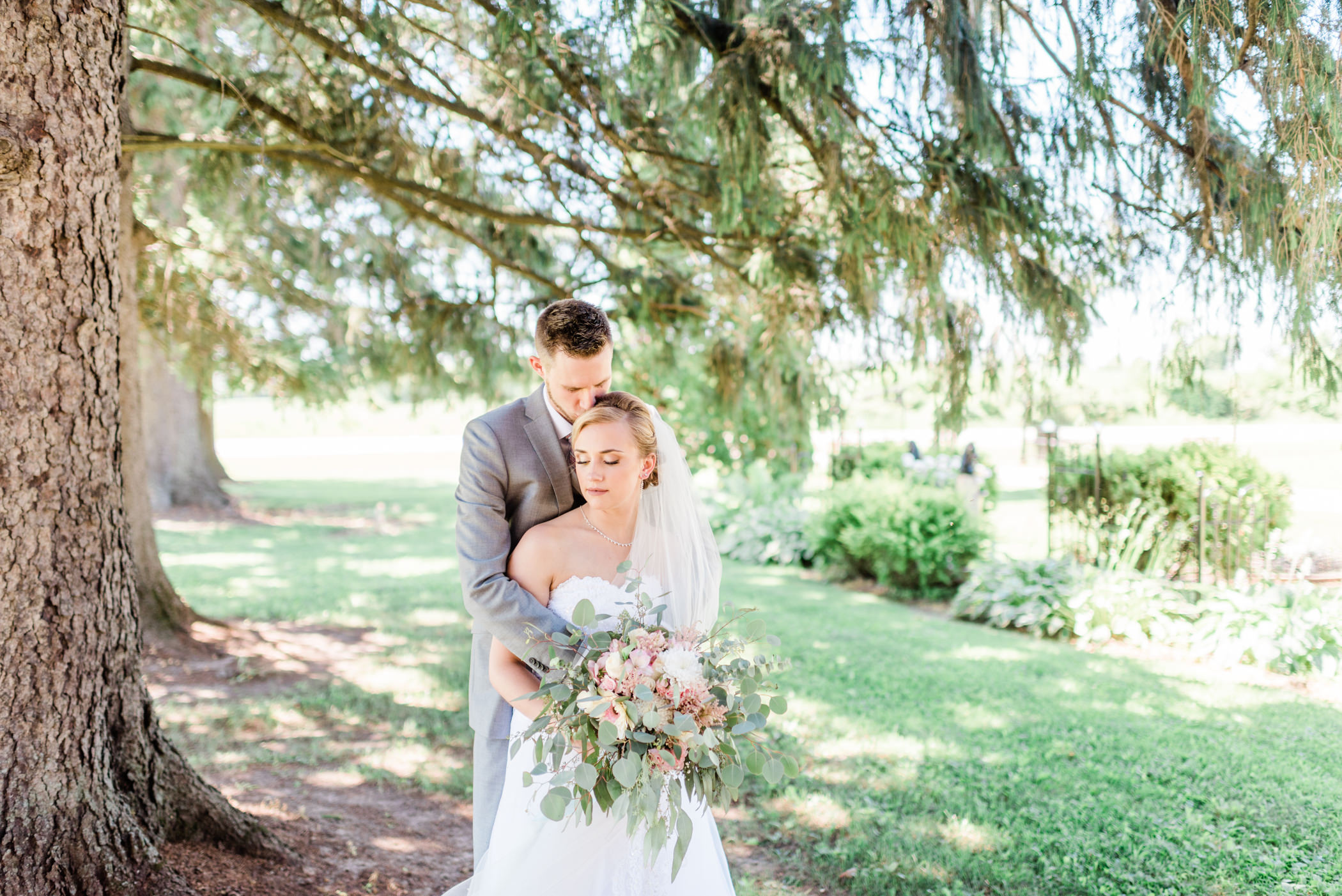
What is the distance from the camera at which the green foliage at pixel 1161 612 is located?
560 centimetres

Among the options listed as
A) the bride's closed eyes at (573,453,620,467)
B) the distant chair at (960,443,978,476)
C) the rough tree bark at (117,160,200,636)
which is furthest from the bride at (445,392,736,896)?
the distant chair at (960,443,978,476)

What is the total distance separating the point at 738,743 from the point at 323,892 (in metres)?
2.03

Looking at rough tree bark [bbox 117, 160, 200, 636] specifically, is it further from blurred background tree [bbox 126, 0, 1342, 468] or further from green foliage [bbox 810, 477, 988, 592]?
green foliage [bbox 810, 477, 988, 592]

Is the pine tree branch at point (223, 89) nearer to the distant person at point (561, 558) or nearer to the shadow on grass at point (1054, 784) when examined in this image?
the distant person at point (561, 558)

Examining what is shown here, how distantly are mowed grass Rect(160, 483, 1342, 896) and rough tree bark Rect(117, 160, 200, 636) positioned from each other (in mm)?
1566

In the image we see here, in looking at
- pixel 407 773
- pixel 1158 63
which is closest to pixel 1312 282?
pixel 1158 63

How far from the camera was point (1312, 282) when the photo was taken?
294 cm

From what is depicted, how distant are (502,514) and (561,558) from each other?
0.27 meters

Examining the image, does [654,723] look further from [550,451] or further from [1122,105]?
[1122,105]

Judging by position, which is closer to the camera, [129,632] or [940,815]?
[129,632]

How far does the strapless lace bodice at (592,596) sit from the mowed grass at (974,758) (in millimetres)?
1809

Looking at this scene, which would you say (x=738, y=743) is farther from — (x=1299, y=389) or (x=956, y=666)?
(x=956, y=666)

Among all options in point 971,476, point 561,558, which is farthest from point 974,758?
point 971,476

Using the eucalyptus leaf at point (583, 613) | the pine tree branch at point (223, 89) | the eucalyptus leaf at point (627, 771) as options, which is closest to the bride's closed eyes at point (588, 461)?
the eucalyptus leaf at point (583, 613)
